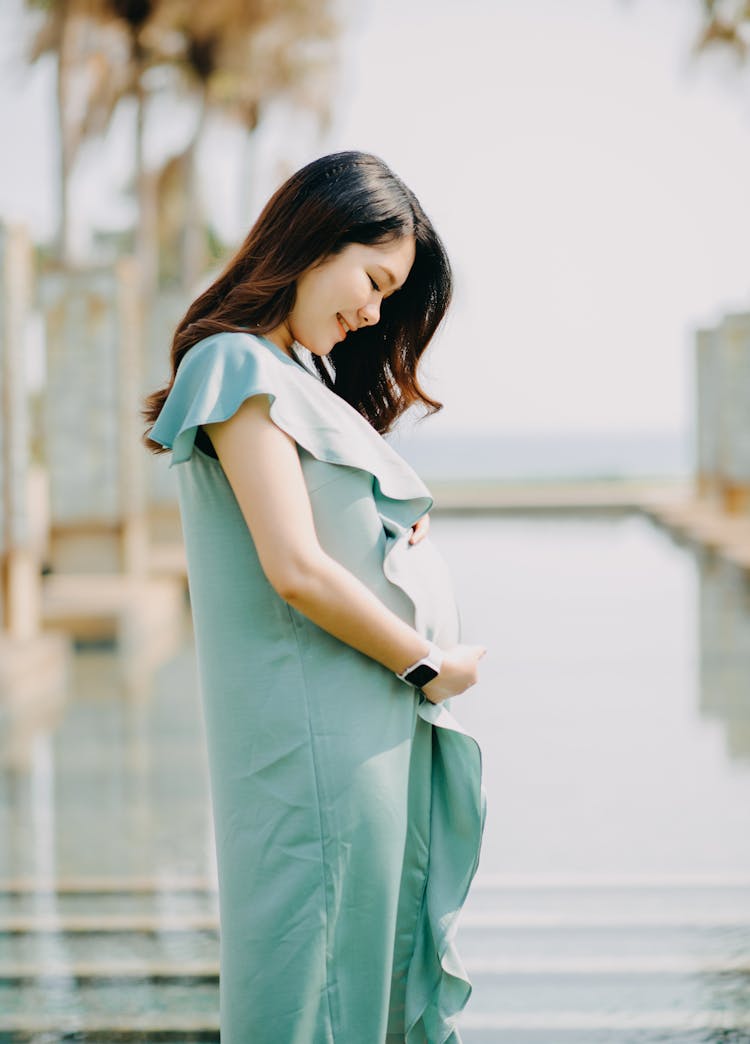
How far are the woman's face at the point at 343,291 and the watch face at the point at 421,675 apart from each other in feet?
1.51

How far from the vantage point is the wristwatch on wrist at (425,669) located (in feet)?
5.59

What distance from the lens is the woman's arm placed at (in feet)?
5.32

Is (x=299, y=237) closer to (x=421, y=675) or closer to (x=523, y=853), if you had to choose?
(x=421, y=675)

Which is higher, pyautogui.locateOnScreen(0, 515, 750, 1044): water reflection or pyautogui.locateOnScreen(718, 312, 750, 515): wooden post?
pyautogui.locateOnScreen(718, 312, 750, 515): wooden post

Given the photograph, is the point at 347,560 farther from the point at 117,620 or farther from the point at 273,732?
the point at 117,620

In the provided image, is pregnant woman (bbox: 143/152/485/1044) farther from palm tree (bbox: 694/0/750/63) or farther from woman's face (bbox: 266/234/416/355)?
palm tree (bbox: 694/0/750/63)

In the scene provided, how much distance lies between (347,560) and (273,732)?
0.79ft

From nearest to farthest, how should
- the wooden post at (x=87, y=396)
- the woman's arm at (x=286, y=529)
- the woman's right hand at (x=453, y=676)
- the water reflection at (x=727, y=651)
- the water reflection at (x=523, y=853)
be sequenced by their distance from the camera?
1. the woman's arm at (x=286, y=529)
2. the woman's right hand at (x=453, y=676)
3. the water reflection at (x=523, y=853)
4. the water reflection at (x=727, y=651)
5. the wooden post at (x=87, y=396)

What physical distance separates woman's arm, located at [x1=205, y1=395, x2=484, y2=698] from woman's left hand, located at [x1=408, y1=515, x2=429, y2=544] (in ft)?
0.66

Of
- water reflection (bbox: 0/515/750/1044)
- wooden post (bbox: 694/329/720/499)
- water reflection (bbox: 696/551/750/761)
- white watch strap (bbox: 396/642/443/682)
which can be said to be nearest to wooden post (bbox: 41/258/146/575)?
water reflection (bbox: 0/515/750/1044)

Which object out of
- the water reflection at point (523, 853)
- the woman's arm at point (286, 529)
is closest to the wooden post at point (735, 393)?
the water reflection at point (523, 853)

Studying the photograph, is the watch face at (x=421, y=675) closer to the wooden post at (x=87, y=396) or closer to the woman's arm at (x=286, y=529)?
the woman's arm at (x=286, y=529)

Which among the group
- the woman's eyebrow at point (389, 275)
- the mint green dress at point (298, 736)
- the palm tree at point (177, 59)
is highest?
the palm tree at point (177, 59)

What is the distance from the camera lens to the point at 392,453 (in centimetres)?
181
